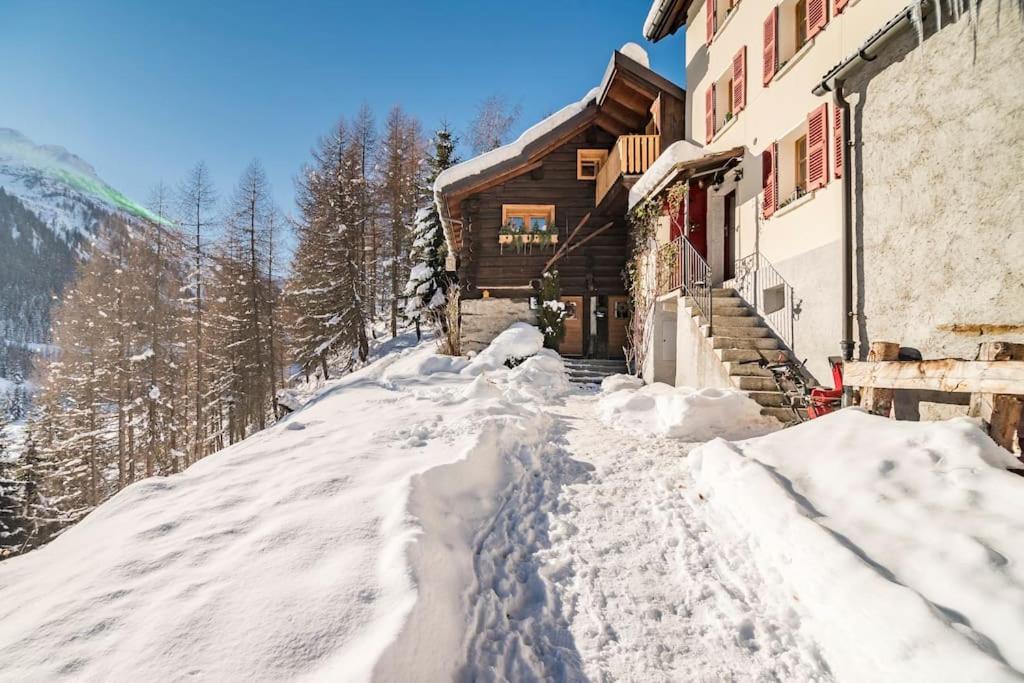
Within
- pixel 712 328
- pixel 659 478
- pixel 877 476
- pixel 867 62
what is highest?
pixel 867 62

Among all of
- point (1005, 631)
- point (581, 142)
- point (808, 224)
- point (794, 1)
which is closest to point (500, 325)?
point (581, 142)

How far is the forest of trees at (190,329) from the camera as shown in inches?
742

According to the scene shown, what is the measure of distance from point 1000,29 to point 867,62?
1679 mm

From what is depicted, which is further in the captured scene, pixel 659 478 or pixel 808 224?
pixel 808 224

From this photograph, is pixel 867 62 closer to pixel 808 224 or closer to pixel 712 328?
pixel 808 224

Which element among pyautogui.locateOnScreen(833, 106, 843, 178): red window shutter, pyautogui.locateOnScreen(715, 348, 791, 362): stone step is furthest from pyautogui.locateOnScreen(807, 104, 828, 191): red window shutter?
pyautogui.locateOnScreen(715, 348, 791, 362): stone step

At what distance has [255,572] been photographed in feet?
7.57

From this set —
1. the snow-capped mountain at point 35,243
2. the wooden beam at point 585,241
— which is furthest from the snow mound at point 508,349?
the snow-capped mountain at point 35,243

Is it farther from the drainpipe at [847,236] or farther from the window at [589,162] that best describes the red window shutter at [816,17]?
the window at [589,162]

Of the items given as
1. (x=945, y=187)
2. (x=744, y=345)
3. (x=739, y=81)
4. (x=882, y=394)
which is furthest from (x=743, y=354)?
(x=739, y=81)

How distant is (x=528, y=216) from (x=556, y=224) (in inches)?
38.9

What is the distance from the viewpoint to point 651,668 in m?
2.17

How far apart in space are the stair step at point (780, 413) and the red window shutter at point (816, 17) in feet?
19.4

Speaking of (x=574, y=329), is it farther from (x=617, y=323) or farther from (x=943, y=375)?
(x=943, y=375)
